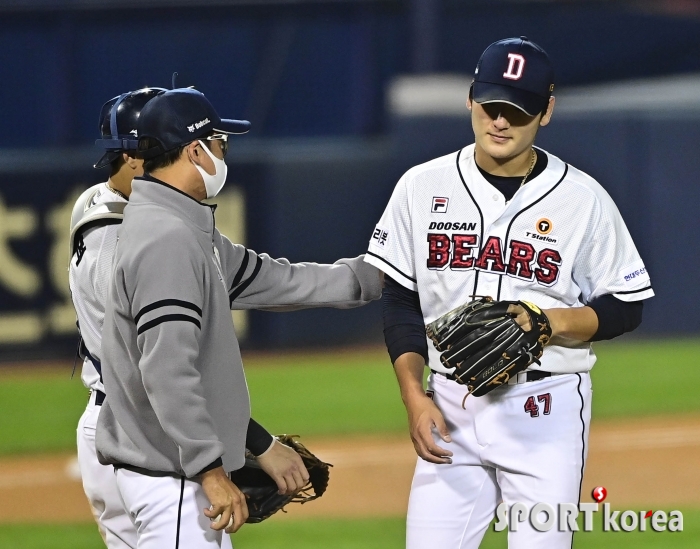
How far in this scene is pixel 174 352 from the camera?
249cm

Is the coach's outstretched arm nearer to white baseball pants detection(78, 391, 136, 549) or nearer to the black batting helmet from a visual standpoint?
the black batting helmet

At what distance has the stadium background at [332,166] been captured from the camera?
7699 millimetres

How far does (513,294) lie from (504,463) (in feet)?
1.41

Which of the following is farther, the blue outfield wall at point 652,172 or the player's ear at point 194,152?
the blue outfield wall at point 652,172

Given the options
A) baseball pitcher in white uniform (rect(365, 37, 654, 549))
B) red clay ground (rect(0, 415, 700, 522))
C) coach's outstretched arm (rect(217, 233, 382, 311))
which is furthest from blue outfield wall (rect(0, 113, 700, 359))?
baseball pitcher in white uniform (rect(365, 37, 654, 549))

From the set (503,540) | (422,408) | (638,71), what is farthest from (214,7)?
(422,408)

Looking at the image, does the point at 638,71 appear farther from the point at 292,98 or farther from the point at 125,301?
the point at 125,301

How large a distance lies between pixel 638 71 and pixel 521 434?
13673 millimetres

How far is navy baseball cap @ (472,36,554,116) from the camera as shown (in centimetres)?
279

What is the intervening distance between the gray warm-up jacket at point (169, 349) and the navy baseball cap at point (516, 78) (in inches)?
30.5

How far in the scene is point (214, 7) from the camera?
15.0 meters

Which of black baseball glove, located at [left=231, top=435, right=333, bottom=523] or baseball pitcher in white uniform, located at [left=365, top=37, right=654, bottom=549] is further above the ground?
baseball pitcher in white uniform, located at [left=365, top=37, right=654, bottom=549]

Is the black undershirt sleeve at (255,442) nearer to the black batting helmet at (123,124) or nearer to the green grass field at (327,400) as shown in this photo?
the black batting helmet at (123,124)

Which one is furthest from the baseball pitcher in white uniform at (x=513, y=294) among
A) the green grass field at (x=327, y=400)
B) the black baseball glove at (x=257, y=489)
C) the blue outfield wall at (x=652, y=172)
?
the blue outfield wall at (x=652, y=172)
